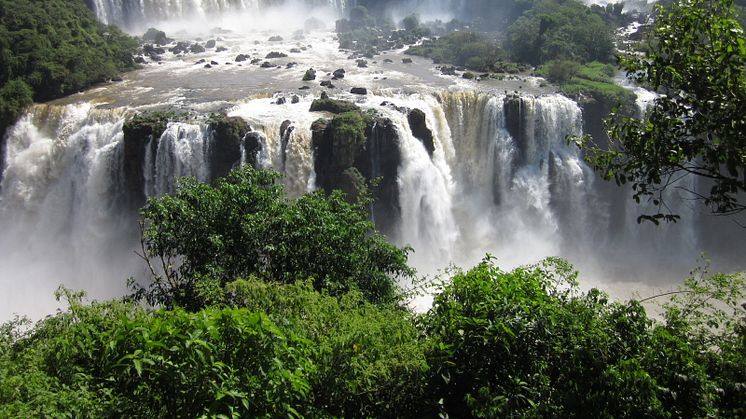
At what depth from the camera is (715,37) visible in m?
5.22

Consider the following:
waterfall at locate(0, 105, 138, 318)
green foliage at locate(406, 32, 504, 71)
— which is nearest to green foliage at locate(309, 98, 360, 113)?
waterfall at locate(0, 105, 138, 318)

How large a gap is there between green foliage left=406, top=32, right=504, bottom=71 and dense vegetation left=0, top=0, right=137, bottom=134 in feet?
53.8

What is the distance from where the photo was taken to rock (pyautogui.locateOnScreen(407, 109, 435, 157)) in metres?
21.4

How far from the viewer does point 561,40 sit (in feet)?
106

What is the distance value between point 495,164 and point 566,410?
18474 millimetres

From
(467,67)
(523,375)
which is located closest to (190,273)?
(523,375)

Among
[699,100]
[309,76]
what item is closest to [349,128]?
[309,76]

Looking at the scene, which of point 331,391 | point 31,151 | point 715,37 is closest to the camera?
point 715,37

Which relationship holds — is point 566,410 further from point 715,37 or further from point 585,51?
point 585,51

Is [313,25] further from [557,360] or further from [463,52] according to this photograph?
[557,360]

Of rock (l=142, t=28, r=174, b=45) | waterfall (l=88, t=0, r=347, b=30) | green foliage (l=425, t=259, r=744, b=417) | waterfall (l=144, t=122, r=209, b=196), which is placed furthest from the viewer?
waterfall (l=88, t=0, r=347, b=30)

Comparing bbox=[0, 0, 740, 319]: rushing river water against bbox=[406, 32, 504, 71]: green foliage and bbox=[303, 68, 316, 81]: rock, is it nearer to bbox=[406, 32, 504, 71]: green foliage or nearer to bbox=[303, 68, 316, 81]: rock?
bbox=[303, 68, 316, 81]: rock

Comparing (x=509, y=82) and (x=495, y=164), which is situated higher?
(x=509, y=82)

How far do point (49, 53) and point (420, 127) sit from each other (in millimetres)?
16204
